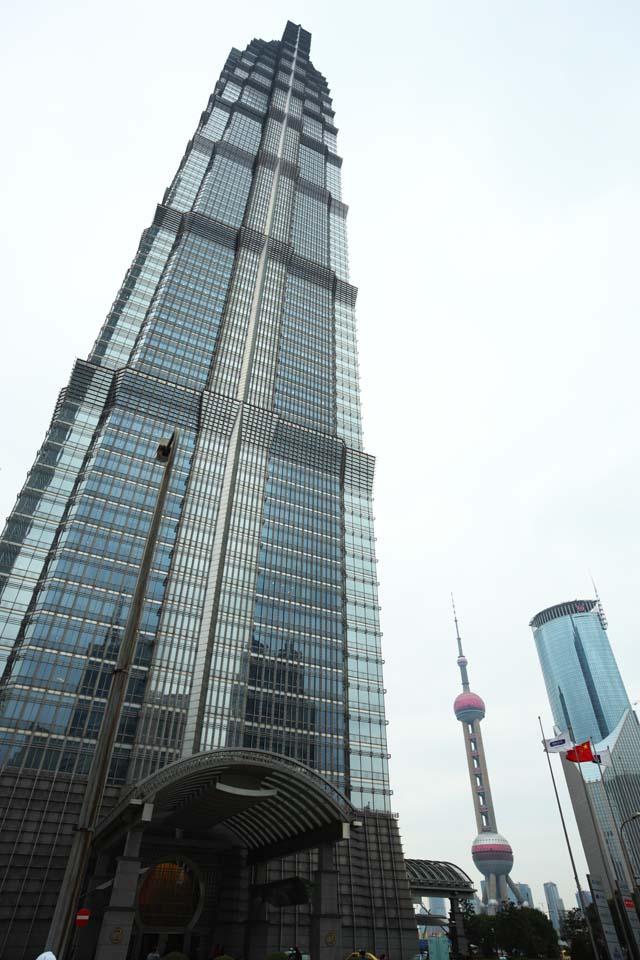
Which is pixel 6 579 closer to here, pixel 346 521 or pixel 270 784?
pixel 270 784

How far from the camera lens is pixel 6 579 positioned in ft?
200

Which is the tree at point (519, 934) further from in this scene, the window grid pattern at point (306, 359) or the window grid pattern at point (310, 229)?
the window grid pattern at point (310, 229)

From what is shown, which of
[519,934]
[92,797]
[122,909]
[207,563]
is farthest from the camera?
[519,934]

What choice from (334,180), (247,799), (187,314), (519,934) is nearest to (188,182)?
(187,314)

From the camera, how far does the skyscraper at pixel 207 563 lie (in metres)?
52.4

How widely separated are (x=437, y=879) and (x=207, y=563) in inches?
1645

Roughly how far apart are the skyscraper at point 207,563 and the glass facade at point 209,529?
0.25 meters

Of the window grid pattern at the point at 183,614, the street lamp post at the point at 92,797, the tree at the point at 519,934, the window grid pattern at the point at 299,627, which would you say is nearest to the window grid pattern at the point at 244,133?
the window grid pattern at the point at 183,614

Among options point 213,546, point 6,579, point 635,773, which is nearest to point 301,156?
point 213,546

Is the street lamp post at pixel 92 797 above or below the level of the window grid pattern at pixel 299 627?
below

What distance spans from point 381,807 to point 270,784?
35855 millimetres

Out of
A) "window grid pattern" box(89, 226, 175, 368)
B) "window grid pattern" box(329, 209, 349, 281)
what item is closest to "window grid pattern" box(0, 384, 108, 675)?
"window grid pattern" box(89, 226, 175, 368)

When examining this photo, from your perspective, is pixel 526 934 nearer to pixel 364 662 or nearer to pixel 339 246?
pixel 364 662

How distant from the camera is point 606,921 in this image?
3178 centimetres
